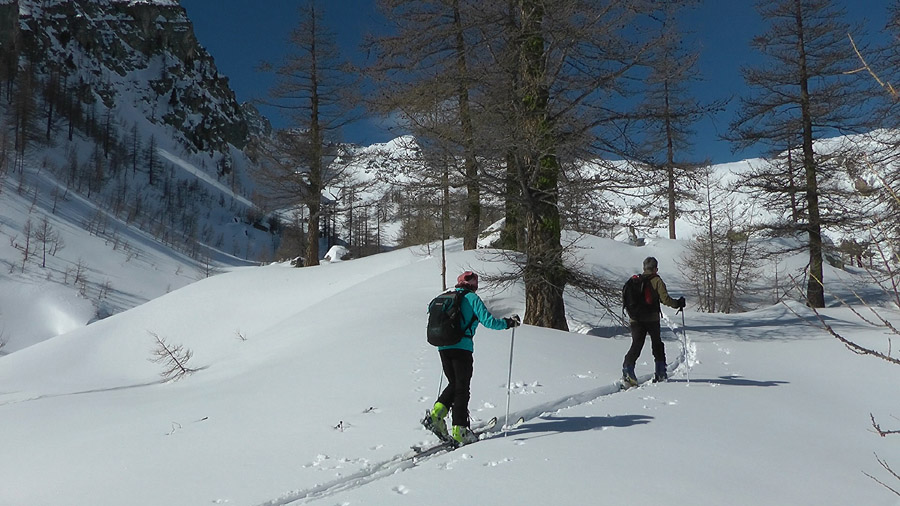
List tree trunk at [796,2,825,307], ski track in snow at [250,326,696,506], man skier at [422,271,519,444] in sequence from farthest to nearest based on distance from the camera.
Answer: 1. tree trunk at [796,2,825,307]
2. man skier at [422,271,519,444]
3. ski track in snow at [250,326,696,506]

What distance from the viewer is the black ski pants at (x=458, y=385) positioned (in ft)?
15.2

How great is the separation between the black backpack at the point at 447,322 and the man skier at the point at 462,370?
6 centimetres

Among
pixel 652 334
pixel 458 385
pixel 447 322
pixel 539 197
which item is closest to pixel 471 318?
pixel 447 322

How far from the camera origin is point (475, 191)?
10133 mm

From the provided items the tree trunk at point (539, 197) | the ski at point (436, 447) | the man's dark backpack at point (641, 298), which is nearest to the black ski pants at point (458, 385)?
the ski at point (436, 447)

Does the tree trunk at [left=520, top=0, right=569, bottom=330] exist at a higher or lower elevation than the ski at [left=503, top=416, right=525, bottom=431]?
A: higher

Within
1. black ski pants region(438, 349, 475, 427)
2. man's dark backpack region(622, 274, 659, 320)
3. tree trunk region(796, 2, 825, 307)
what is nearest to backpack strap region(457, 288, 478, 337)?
black ski pants region(438, 349, 475, 427)

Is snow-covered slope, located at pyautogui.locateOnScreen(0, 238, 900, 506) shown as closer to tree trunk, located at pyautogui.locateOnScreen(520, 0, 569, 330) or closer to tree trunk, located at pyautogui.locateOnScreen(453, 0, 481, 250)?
tree trunk, located at pyautogui.locateOnScreen(520, 0, 569, 330)

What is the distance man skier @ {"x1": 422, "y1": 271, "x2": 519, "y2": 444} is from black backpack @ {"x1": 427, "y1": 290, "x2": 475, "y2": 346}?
0.19 feet

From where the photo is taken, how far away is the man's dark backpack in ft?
22.8

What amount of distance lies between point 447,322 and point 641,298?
3.43 meters

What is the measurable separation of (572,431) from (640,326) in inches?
103

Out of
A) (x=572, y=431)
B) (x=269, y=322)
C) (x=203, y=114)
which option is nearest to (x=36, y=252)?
(x=269, y=322)

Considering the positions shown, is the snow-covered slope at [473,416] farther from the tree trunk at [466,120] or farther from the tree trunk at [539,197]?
the tree trunk at [466,120]
